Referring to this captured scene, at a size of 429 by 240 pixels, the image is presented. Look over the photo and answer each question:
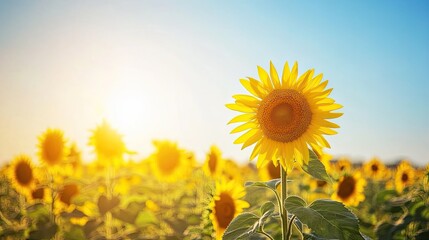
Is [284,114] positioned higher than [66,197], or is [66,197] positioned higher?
[284,114]

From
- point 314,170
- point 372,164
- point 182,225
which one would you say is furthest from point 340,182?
point 372,164

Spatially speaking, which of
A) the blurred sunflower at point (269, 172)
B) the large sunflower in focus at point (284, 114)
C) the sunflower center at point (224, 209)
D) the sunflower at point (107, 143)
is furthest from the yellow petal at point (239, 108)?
the blurred sunflower at point (269, 172)

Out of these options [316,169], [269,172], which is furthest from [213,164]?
[316,169]

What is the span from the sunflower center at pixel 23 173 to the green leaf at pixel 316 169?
6.59 metres

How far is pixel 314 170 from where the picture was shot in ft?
9.26

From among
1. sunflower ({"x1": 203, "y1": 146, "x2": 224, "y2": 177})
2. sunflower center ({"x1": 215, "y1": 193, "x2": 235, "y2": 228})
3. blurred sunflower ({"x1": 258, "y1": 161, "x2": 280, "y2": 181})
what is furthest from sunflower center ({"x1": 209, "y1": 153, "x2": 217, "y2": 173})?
sunflower center ({"x1": 215, "y1": 193, "x2": 235, "y2": 228})

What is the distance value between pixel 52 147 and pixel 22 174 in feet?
4.64

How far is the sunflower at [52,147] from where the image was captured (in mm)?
6910

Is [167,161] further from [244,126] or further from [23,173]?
[244,126]

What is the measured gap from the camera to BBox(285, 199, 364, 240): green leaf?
8.13 ft

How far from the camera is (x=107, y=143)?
655 centimetres

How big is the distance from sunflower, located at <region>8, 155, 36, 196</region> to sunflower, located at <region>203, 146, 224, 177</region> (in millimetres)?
3571

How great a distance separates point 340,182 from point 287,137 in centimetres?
479

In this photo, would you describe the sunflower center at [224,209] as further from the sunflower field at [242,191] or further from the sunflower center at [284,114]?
the sunflower center at [284,114]
